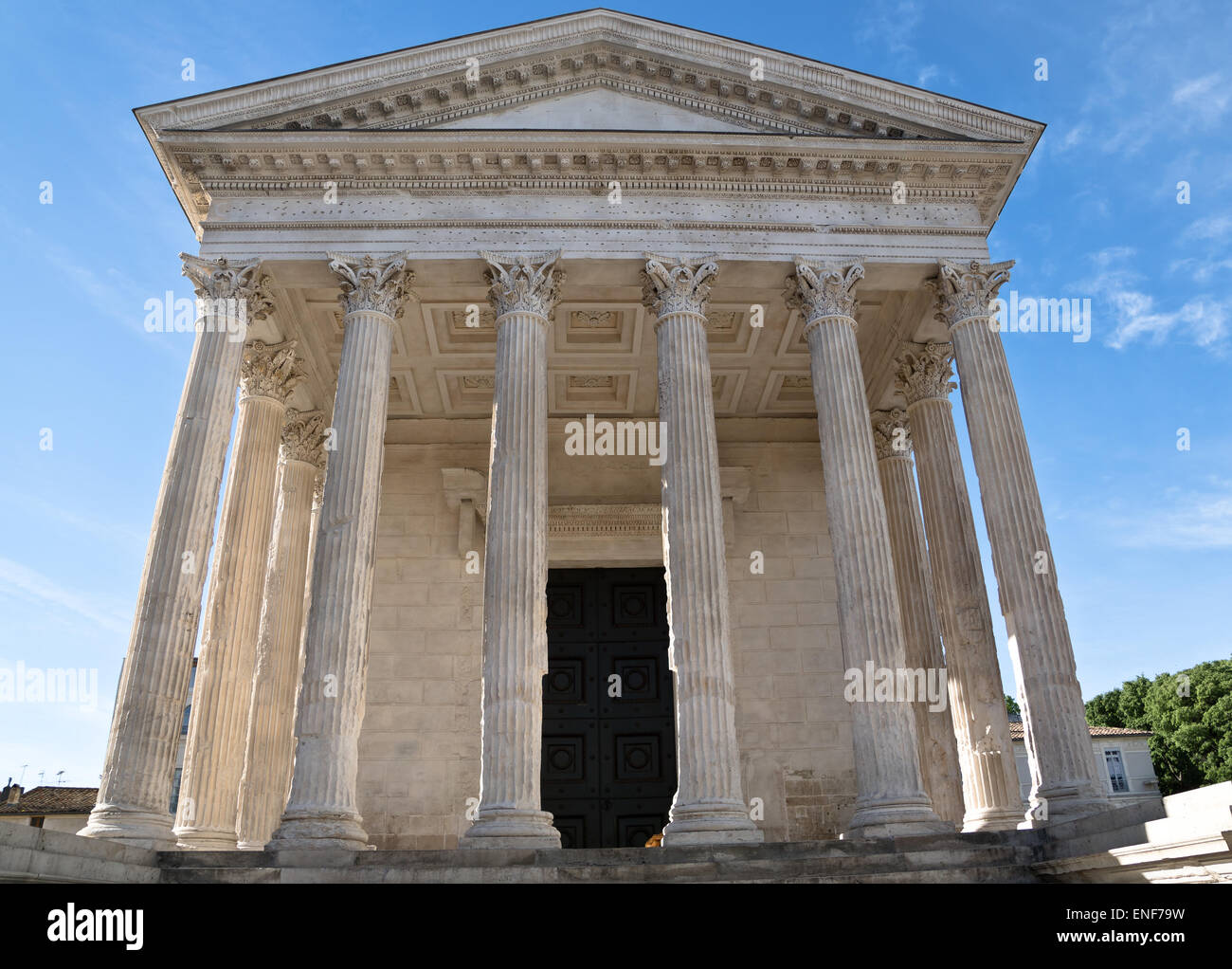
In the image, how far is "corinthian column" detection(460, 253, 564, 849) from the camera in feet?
41.3

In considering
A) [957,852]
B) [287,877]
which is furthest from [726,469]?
[287,877]

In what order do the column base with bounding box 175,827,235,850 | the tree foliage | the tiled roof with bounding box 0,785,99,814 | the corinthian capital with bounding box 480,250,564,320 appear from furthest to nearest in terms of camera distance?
the tree foliage, the tiled roof with bounding box 0,785,99,814, the corinthian capital with bounding box 480,250,564,320, the column base with bounding box 175,827,235,850

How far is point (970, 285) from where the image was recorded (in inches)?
633

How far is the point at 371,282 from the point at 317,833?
8771 millimetres

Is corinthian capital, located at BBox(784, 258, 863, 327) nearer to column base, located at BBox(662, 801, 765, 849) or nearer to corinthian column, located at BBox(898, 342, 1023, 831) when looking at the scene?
corinthian column, located at BBox(898, 342, 1023, 831)

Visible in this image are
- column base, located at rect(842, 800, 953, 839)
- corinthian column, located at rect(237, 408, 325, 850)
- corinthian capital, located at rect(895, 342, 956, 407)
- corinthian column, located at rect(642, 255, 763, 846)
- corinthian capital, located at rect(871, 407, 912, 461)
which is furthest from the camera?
corinthian capital, located at rect(871, 407, 912, 461)

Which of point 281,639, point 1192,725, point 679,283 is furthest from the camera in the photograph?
point 1192,725

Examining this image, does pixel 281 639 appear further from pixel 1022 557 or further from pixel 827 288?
pixel 1022 557

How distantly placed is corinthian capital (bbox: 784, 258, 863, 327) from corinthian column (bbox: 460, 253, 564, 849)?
13.9 feet

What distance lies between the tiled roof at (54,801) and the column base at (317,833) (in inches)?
1184

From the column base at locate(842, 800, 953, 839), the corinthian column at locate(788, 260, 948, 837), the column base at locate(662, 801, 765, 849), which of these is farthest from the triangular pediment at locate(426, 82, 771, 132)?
the column base at locate(842, 800, 953, 839)

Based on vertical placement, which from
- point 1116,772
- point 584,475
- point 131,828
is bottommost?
point 131,828

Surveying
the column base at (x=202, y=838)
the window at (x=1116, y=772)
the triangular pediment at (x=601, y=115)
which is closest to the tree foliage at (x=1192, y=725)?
the window at (x=1116, y=772)

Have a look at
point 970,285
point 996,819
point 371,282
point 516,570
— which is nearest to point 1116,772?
point 996,819
